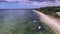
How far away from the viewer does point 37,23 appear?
1798 mm

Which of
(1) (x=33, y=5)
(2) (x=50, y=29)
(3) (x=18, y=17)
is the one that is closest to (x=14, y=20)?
(3) (x=18, y=17)

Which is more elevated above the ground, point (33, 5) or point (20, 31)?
point (33, 5)

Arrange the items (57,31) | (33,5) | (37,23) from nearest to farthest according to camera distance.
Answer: (57,31)
(37,23)
(33,5)

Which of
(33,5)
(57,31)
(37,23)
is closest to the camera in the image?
(57,31)

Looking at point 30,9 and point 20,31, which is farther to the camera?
point 30,9

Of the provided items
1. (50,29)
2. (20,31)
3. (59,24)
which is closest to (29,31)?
(20,31)

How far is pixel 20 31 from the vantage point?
1.68 m

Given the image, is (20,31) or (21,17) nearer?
(20,31)

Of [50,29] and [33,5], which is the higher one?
[33,5]

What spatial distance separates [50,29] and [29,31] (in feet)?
0.82

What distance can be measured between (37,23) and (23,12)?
9.1 inches

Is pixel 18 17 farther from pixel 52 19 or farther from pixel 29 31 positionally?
pixel 52 19

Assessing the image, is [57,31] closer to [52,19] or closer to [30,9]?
[52,19]

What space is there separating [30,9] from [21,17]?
0.16 meters
